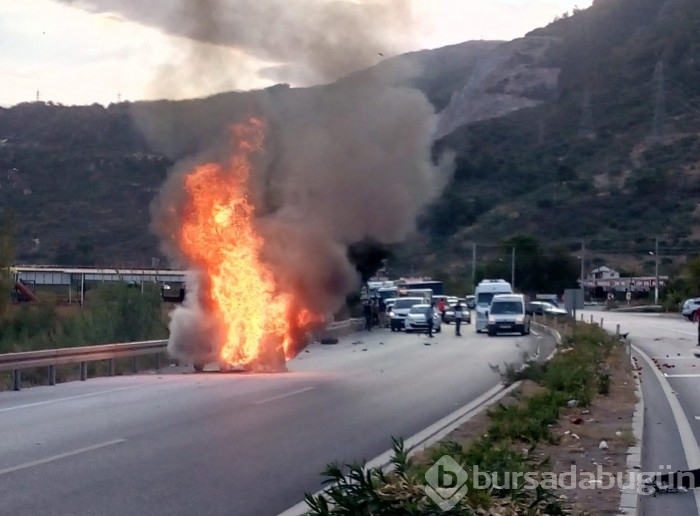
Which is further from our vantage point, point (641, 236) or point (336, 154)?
point (641, 236)

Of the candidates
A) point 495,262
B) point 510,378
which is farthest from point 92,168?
point 510,378

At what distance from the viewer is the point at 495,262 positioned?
3044 inches

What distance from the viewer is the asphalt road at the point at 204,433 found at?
10.2 m

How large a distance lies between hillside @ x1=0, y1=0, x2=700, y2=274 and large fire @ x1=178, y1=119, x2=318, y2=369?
1.47 m

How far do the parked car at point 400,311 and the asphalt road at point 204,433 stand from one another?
24.8m

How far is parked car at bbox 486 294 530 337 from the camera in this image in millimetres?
45562

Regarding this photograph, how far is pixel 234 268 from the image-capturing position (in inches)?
985

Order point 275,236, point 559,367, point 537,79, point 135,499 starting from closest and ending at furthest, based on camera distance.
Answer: point 135,499
point 559,367
point 275,236
point 537,79

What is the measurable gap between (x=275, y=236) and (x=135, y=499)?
1569 cm

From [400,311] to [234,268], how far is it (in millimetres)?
27136

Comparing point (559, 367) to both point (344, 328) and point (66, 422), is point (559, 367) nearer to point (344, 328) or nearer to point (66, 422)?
point (66, 422)

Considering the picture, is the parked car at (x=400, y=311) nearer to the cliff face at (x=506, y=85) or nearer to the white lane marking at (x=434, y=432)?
the white lane marking at (x=434, y=432)

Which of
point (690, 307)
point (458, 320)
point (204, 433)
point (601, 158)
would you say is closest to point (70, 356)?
point (204, 433)

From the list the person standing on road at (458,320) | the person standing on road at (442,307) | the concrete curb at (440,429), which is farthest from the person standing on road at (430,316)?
the concrete curb at (440,429)
